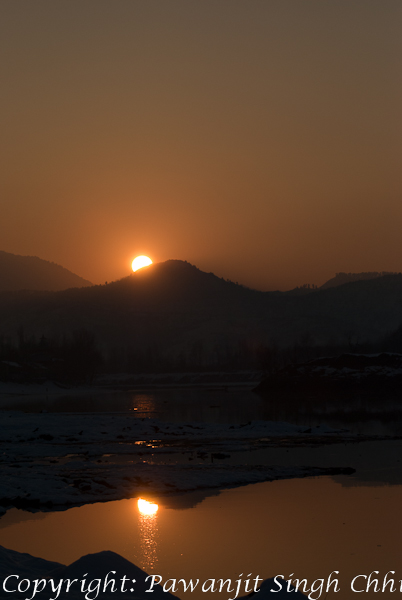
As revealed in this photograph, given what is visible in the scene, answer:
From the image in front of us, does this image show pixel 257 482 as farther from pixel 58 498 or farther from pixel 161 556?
pixel 161 556

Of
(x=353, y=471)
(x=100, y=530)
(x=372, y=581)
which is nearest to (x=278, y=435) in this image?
(x=353, y=471)

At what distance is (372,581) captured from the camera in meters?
9.98

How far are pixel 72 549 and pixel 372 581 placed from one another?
550 centimetres

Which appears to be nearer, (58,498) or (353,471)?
(58,498)

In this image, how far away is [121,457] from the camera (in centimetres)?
2347

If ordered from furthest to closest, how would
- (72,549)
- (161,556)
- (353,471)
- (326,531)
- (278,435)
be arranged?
1. (278,435)
2. (353,471)
3. (326,531)
4. (72,549)
5. (161,556)

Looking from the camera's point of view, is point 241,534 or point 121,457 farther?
point 121,457

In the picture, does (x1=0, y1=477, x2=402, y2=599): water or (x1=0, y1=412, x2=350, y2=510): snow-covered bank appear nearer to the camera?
(x1=0, y1=477, x2=402, y2=599): water

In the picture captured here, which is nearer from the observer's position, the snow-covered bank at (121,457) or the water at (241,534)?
the water at (241,534)

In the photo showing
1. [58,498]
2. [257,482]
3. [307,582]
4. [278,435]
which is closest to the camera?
[307,582]

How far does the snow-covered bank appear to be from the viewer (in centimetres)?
1688

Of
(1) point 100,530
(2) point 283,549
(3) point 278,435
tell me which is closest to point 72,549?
(1) point 100,530

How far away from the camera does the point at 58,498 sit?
52.0 feet

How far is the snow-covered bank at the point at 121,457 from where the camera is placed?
16.9 m
